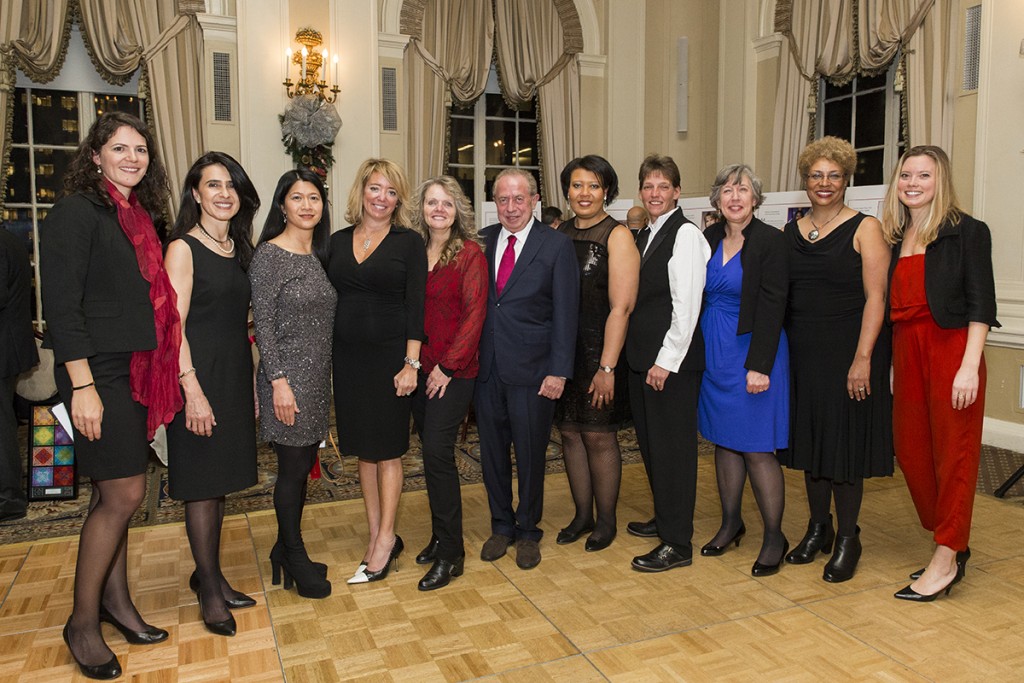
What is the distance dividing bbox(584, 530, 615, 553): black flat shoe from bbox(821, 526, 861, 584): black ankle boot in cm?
88

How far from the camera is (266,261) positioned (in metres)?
2.83

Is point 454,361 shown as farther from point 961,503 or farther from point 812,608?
point 961,503

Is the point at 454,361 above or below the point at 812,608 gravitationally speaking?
above

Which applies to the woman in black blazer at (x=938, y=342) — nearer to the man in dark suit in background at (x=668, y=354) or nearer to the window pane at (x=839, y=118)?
the man in dark suit in background at (x=668, y=354)

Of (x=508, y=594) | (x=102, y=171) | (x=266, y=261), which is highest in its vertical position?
(x=102, y=171)

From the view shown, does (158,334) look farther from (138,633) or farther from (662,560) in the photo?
(662,560)

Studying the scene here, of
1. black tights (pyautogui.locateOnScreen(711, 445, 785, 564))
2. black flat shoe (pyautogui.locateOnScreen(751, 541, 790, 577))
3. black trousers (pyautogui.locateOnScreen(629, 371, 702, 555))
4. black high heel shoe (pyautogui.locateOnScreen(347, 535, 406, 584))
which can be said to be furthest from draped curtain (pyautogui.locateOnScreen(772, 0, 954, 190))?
black high heel shoe (pyautogui.locateOnScreen(347, 535, 406, 584))

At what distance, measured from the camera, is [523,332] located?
3211 mm

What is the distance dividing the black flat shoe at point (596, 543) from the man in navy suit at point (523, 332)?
0.29 meters

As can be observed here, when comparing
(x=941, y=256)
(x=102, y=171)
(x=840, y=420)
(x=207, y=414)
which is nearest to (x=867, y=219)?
(x=941, y=256)

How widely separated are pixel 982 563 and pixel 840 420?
3.15ft

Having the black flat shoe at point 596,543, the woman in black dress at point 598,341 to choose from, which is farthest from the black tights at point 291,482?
the black flat shoe at point 596,543

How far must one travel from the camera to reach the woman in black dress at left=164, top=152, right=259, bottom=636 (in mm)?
2646

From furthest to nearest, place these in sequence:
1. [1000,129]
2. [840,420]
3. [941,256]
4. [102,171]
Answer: [1000,129] → [840,420] → [941,256] → [102,171]
